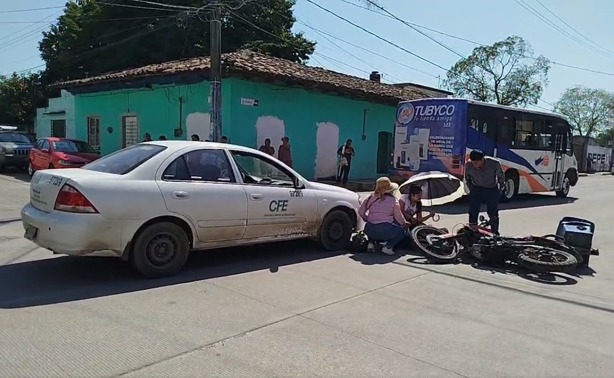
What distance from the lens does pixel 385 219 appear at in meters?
7.59

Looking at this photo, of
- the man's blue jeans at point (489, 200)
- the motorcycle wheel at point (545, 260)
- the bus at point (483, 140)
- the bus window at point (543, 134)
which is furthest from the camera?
the bus window at point (543, 134)

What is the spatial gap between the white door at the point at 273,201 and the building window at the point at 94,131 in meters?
17.6

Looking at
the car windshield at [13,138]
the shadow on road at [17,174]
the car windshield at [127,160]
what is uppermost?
the car windshield at [13,138]

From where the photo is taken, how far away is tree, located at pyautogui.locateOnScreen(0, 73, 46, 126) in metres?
34.6

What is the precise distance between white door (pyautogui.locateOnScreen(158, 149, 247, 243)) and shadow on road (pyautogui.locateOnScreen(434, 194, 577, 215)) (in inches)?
289

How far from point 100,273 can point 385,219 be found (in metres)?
4.07

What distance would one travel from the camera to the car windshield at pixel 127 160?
5.76 metres

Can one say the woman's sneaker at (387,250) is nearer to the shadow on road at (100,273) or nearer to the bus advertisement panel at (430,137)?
the shadow on road at (100,273)

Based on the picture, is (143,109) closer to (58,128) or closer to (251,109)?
(251,109)

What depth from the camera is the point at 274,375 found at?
3.44 metres

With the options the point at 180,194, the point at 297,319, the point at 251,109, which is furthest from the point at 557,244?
the point at 251,109

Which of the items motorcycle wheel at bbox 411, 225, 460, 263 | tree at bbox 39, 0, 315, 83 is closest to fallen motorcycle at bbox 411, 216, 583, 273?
motorcycle wheel at bbox 411, 225, 460, 263

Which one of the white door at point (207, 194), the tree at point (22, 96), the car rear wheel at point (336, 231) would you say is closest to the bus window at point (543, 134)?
the car rear wheel at point (336, 231)

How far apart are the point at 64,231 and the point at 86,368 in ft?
7.19
